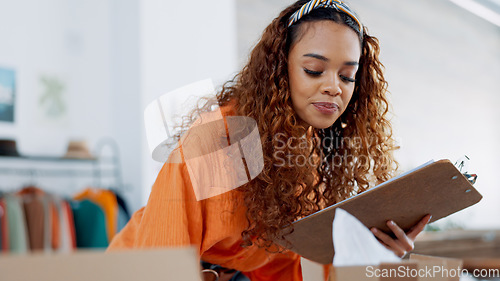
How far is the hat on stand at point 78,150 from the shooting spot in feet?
7.04

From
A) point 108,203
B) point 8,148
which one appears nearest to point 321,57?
point 108,203

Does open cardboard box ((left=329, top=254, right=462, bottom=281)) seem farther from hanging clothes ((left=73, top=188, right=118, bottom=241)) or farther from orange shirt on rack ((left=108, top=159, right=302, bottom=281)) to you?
hanging clothes ((left=73, top=188, right=118, bottom=241))

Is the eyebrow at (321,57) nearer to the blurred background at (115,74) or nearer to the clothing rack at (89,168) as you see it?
the blurred background at (115,74)

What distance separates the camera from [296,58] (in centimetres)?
62

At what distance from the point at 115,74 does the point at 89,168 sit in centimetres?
54

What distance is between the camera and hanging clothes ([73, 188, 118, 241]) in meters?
2.02

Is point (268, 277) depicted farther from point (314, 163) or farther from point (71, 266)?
point (71, 266)

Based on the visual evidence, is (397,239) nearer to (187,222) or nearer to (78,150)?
(187,222)

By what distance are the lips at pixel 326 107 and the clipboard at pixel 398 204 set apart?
16 centimetres

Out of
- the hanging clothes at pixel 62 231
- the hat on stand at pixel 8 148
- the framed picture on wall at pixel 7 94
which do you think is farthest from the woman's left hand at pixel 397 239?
the framed picture on wall at pixel 7 94

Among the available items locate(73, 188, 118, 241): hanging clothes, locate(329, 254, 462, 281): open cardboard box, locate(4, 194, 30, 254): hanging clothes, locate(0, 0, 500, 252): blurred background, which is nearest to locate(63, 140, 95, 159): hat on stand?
locate(0, 0, 500, 252): blurred background

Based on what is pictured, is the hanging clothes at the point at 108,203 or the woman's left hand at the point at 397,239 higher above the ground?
the woman's left hand at the point at 397,239

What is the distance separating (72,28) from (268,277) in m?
2.05

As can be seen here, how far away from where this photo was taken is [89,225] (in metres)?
1.93
